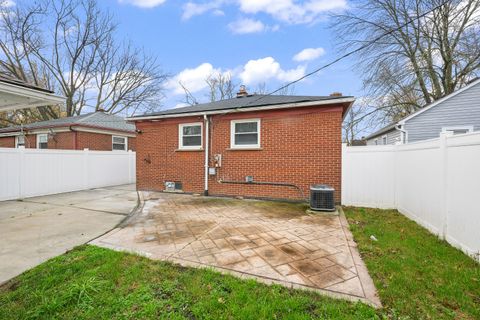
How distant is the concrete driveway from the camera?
336 cm

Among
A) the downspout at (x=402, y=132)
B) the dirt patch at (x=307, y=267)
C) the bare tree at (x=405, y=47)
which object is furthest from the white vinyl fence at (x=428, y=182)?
the bare tree at (x=405, y=47)

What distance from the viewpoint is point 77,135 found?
12.8 metres

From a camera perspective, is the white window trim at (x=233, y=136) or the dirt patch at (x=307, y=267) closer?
the dirt patch at (x=307, y=267)

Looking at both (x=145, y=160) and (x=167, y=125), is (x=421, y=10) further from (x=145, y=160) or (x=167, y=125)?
(x=145, y=160)

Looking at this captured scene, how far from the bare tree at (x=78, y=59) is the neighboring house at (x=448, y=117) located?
71.1 feet

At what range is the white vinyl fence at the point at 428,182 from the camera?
3219 mm

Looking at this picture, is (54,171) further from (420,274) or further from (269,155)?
(420,274)

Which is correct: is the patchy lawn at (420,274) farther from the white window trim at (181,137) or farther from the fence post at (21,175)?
the fence post at (21,175)

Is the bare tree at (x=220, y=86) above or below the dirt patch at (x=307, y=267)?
above

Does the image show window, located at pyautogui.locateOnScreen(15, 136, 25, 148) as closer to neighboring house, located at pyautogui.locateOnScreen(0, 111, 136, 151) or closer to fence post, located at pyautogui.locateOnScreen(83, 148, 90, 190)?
neighboring house, located at pyautogui.locateOnScreen(0, 111, 136, 151)

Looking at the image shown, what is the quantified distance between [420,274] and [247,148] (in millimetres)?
5768

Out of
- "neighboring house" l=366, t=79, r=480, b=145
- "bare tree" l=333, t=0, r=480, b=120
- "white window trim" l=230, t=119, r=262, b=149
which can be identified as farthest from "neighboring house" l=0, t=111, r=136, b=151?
"neighboring house" l=366, t=79, r=480, b=145

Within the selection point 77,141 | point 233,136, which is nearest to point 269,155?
point 233,136

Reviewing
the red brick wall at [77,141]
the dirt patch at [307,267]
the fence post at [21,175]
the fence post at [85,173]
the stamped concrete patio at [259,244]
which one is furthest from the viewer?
the red brick wall at [77,141]
